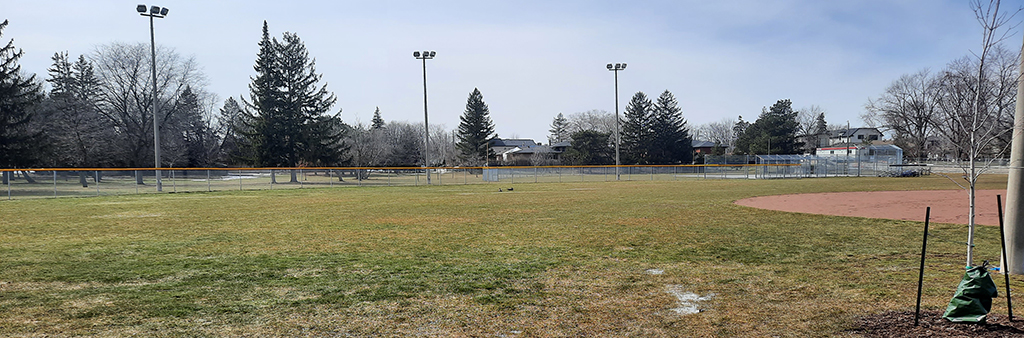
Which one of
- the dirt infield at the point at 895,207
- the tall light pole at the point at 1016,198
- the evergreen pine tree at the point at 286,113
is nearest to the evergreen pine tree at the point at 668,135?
the evergreen pine tree at the point at 286,113

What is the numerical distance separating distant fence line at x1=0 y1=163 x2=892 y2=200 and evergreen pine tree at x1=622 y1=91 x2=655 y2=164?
85.9 ft

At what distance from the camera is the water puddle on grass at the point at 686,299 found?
5312 mm

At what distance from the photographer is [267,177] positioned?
36844mm

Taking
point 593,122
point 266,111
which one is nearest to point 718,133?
point 593,122

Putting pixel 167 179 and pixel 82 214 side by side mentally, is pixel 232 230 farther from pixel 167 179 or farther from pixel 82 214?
pixel 167 179

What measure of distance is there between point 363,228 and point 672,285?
8.21 metres

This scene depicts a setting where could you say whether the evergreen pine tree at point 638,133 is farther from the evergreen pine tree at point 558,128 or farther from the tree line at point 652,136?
the evergreen pine tree at point 558,128

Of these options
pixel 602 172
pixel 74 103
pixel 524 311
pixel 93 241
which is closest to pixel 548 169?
pixel 602 172

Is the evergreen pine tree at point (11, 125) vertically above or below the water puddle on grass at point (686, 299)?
above

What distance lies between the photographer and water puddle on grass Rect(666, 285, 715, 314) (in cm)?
531

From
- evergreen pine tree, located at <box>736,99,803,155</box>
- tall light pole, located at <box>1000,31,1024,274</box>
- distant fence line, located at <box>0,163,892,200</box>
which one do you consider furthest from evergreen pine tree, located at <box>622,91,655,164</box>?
tall light pole, located at <box>1000,31,1024,274</box>

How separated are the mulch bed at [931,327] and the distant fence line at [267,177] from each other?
106 feet

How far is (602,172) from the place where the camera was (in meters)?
47.5

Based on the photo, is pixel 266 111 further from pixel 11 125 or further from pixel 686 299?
pixel 686 299
